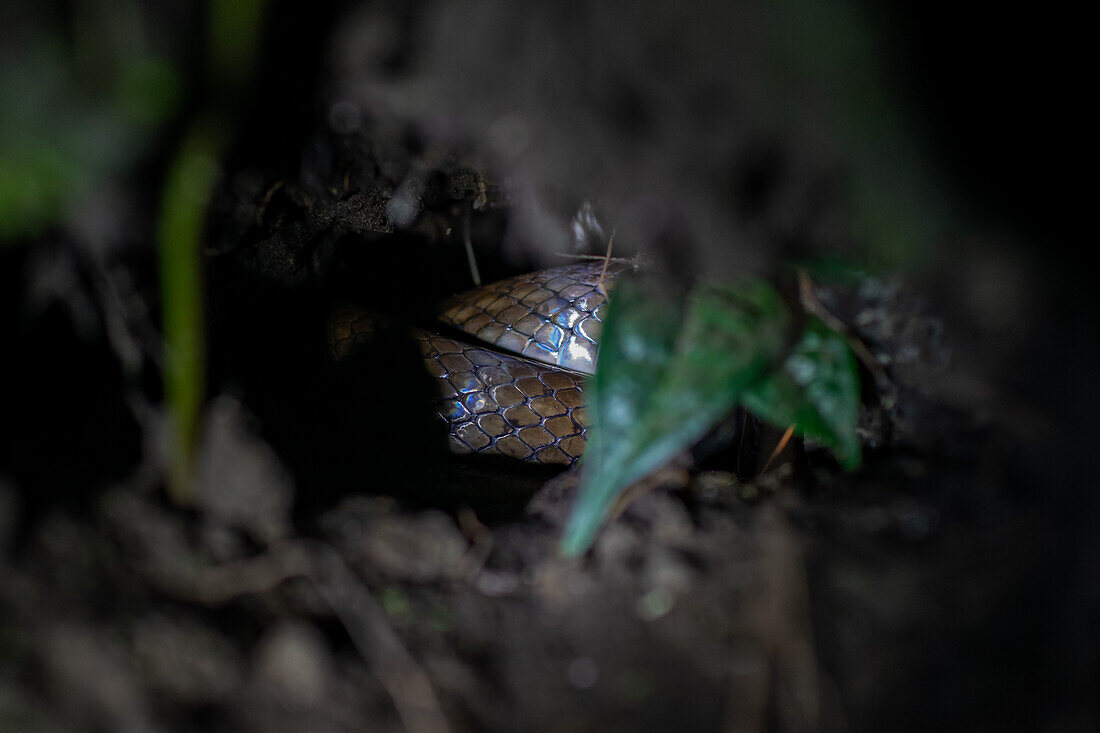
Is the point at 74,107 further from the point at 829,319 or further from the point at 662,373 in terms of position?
the point at 829,319

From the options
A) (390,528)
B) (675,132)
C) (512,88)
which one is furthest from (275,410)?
(675,132)

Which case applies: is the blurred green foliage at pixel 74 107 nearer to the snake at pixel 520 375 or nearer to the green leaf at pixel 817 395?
the green leaf at pixel 817 395

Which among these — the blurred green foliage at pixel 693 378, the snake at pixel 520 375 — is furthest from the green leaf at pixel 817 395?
the snake at pixel 520 375

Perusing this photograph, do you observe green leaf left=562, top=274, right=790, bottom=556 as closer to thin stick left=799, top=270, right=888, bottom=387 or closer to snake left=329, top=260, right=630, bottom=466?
thin stick left=799, top=270, right=888, bottom=387

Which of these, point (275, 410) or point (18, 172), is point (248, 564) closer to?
point (18, 172)

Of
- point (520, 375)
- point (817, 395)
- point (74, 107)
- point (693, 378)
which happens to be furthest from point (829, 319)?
point (520, 375)
